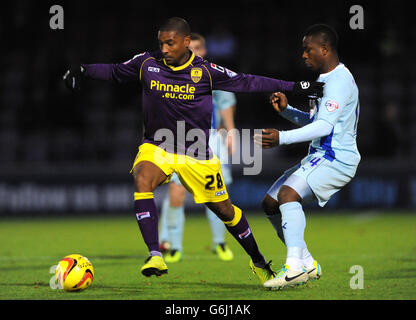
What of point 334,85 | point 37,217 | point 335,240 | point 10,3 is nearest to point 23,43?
point 10,3

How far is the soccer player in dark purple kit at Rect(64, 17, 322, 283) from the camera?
5988mm

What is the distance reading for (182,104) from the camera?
19.9ft

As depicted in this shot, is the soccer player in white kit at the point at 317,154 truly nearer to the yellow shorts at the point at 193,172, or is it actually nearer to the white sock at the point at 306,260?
the white sock at the point at 306,260

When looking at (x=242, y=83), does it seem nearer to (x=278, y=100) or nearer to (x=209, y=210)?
(x=278, y=100)

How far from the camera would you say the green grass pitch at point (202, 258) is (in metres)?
5.70

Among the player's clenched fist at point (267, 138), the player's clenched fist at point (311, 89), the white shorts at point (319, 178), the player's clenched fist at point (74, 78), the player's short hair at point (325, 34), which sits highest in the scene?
the player's short hair at point (325, 34)

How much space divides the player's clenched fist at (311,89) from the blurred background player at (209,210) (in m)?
2.48

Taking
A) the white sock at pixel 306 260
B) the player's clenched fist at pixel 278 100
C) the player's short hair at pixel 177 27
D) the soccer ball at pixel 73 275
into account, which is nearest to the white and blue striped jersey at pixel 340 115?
the player's clenched fist at pixel 278 100

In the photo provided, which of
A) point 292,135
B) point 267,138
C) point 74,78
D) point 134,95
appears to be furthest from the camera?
point 134,95

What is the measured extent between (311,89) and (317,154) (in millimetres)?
528

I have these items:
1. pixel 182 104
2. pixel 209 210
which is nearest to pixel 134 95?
pixel 209 210

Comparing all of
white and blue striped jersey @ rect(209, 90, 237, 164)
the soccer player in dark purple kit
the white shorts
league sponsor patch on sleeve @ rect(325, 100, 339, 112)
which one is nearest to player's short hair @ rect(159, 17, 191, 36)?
the soccer player in dark purple kit
